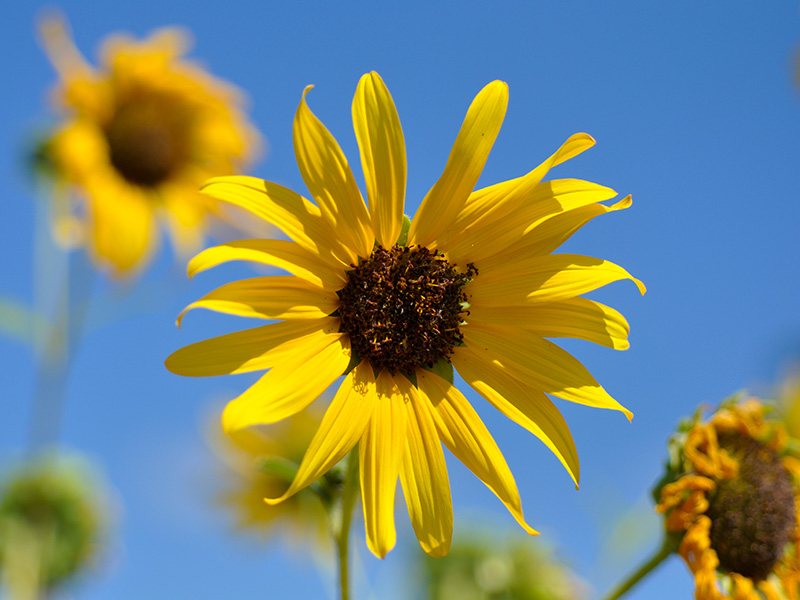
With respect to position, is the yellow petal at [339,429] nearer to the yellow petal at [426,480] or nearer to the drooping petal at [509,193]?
the yellow petal at [426,480]

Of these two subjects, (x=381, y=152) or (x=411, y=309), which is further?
(x=411, y=309)

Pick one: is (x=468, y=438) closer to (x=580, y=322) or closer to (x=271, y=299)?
(x=580, y=322)

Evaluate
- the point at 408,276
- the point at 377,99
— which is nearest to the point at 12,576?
the point at 408,276

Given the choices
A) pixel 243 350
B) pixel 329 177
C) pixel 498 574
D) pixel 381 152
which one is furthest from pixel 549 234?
pixel 498 574

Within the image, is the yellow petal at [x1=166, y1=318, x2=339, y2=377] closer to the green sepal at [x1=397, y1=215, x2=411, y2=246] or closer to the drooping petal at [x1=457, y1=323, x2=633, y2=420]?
the green sepal at [x1=397, y1=215, x2=411, y2=246]

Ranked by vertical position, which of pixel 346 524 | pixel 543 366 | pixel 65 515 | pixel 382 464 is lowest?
pixel 346 524

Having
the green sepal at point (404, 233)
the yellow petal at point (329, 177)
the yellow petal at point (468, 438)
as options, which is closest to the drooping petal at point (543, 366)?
the yellow petal at point (468, 438)

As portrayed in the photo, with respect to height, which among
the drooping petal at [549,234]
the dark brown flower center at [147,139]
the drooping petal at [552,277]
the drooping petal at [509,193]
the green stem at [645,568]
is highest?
the dark brown flower center at [147,139]
